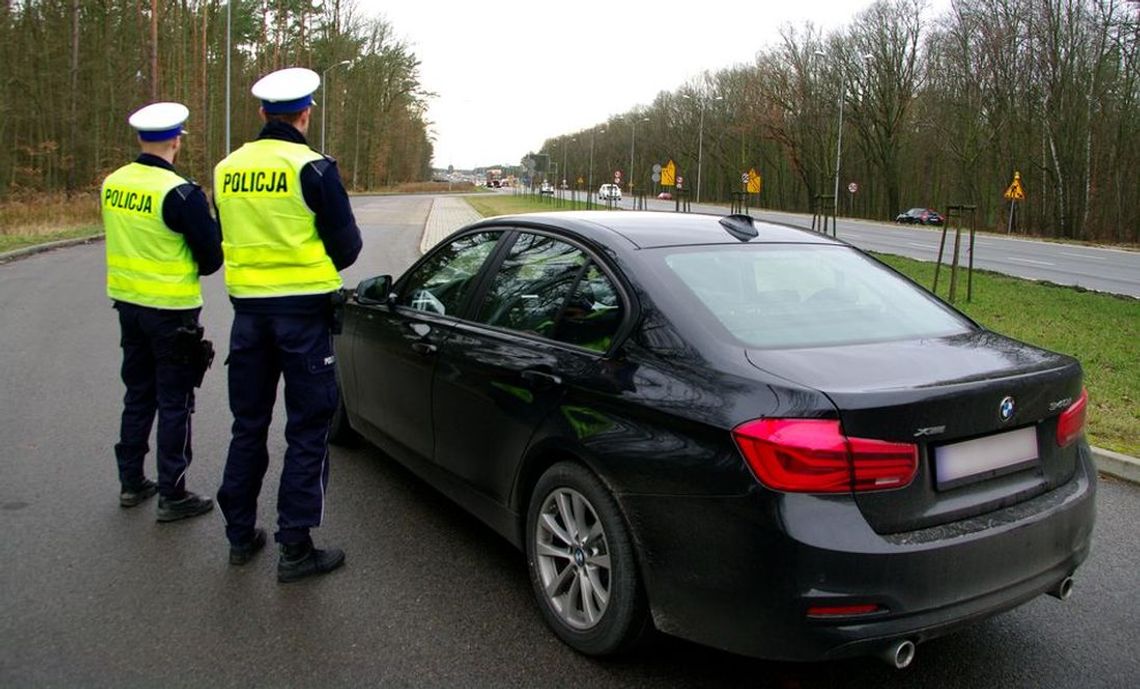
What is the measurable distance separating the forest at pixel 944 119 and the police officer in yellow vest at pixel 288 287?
644 inches

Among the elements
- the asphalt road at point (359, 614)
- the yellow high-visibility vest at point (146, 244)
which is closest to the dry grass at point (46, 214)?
the yellow high-visibility vest at point (146, 244)

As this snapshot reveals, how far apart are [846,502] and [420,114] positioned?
90100 millimetres

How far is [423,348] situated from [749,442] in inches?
77.9

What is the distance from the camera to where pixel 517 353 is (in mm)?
3494

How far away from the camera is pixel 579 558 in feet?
10.2

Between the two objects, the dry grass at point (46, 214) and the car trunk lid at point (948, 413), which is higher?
the dry grass at point (46, 214)

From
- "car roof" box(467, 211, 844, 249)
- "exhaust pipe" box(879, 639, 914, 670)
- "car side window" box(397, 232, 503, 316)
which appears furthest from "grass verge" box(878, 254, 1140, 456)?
"car side window" box(397, 232, 503, 316)

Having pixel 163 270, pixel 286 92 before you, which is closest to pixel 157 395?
pixel 163 270

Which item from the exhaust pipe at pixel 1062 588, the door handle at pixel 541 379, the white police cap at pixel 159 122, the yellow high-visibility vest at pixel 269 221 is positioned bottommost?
the exhaust pipe at pixel 1062 588

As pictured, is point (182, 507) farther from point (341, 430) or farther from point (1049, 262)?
point (1049, 262)

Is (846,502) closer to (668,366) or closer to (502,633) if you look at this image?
(668,366)

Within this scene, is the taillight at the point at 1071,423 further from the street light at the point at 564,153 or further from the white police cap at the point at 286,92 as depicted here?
the street light at the point at 564,153

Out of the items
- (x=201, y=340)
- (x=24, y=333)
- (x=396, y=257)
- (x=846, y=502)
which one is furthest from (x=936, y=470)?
(x=396, y=257)

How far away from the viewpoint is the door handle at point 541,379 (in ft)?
10.5
